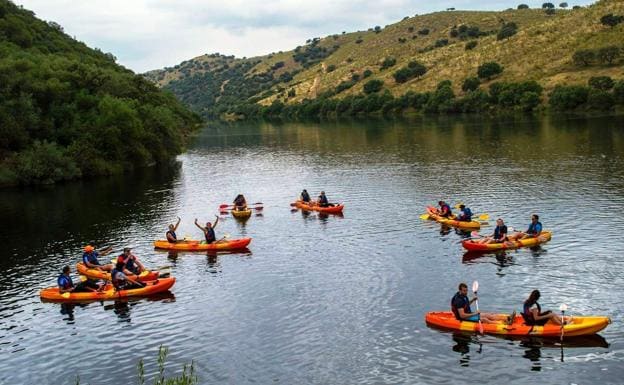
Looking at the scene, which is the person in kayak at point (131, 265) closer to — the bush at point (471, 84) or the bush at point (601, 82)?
the bush at point (601, 82)

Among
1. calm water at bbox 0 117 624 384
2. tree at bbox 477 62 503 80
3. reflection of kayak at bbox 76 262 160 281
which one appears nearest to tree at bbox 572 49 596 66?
tree at bbox 477 62 503 80

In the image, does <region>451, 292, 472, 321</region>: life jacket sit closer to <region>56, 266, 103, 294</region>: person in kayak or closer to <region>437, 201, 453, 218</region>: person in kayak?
<region>437, 201, 453, 218</region>: person in kayak

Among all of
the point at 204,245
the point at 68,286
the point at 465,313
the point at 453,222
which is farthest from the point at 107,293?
the point at 453,222

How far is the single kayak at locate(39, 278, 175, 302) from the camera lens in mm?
36156

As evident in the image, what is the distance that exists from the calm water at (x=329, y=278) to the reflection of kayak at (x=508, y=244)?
0.71 metres

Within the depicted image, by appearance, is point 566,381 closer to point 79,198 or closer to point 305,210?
point 305,210

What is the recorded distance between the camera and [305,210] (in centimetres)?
5828

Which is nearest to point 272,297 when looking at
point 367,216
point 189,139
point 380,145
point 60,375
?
point 60,375

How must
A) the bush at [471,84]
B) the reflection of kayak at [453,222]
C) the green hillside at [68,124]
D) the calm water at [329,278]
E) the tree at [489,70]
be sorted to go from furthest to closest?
the bush at [471,84] → the tree at [489,70] → the green hillside at [68,124] → the reflection of kayak at [453,222] → the calm water at [329,278]

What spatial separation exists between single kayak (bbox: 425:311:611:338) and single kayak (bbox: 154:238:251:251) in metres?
19.5

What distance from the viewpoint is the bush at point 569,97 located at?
130m

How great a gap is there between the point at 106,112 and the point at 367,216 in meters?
47.1

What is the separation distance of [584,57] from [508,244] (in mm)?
115509

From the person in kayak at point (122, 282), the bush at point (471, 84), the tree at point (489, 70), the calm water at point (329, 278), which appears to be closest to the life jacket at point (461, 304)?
the calm water at point (329, 278)
